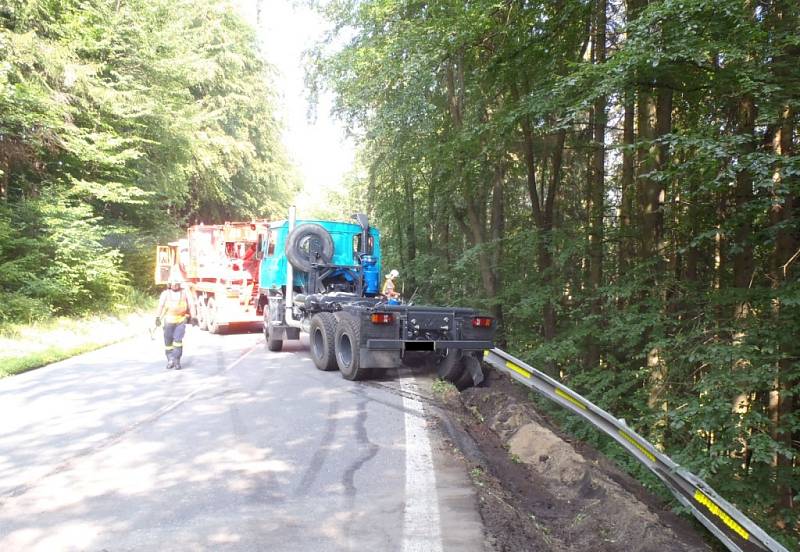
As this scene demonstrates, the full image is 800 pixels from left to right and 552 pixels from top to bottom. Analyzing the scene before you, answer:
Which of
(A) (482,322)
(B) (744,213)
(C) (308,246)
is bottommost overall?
(A) (482,322)

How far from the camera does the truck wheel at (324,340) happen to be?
9281 mm

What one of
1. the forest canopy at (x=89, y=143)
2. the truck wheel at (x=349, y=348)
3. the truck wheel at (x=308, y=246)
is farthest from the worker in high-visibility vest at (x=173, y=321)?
the forest canopy at (x=89, y=143)

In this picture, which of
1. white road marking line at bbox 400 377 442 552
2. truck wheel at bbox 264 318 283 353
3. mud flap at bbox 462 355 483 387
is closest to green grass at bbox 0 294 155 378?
truck wheel at bbox 264 318 283 353

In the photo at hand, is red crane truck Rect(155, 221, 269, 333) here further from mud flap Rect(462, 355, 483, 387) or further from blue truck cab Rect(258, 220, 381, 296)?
mud flap Rect(462, 355, 483, 387)

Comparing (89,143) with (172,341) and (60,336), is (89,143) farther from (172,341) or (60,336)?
(172,341)

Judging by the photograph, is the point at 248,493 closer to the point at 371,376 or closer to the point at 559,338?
the point at 371,376

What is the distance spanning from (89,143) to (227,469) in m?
14.9

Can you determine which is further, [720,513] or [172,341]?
[172,341]

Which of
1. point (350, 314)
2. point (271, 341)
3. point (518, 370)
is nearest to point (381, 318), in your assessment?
point (350, 314)

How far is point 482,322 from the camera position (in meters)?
8.40

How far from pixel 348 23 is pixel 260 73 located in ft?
57.2

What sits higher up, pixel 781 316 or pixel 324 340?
pixel 781 316

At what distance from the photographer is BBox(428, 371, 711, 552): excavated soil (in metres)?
3.95

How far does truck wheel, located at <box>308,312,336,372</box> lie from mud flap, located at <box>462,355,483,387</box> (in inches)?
84.8
